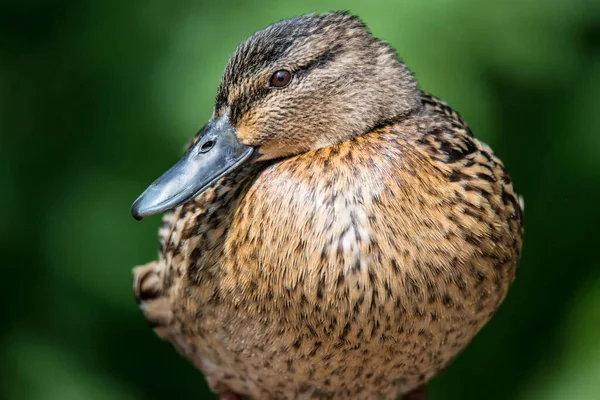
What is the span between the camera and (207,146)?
2.04m

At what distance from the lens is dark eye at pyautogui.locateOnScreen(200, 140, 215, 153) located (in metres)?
2.03

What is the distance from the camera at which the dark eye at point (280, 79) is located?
1.98 metres

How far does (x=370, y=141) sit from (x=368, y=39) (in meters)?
0.24

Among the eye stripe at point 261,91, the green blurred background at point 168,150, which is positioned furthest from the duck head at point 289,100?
Answer: the green blurred background at point 168,150

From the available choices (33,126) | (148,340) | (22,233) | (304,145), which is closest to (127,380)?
(148,340)

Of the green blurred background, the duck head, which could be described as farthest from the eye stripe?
the green blurred background

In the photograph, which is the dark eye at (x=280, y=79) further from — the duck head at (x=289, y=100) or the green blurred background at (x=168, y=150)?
the green blurred background at (x=168, y=150)

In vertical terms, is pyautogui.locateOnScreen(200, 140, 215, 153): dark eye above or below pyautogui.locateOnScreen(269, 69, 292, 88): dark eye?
below

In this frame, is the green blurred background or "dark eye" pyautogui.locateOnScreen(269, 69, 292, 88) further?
the green blurred background

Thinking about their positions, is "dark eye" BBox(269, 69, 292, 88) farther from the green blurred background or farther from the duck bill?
the green blurred background

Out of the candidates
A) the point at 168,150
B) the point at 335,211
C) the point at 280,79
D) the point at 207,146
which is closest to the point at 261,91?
the point at 280,79

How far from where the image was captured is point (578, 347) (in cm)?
327

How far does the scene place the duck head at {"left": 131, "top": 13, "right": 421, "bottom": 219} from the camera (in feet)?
6.47

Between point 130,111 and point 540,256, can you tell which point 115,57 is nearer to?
point 130,111
